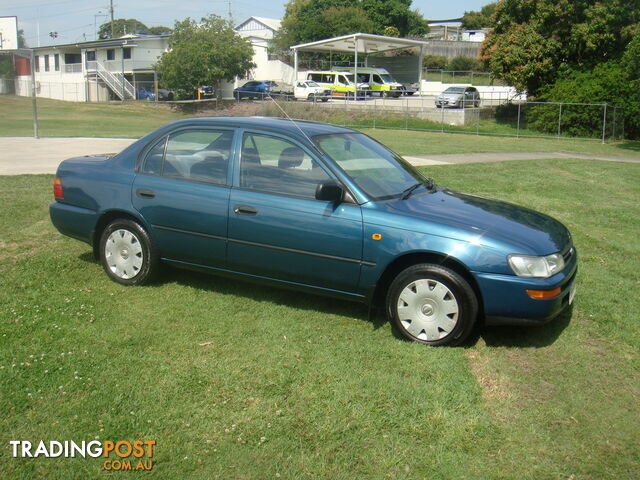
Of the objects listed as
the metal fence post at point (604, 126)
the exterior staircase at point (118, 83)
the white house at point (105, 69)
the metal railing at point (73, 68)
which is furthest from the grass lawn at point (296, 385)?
the metal railing at point (73, 68)

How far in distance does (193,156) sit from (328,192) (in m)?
1.52

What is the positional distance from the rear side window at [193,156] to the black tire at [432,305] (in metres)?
1.85

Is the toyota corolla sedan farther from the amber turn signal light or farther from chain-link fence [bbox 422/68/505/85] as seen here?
chain-link fence [bbox 422/68/505/85]

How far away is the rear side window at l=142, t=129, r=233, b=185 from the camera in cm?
571

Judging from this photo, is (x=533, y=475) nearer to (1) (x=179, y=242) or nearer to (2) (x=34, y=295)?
(1) (x=179, y=242)

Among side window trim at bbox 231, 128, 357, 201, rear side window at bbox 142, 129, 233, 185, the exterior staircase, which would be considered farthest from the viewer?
the exterior staircase

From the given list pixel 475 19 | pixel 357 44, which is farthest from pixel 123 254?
pixel 475 19

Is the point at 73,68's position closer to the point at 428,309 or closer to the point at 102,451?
the point at 428,309

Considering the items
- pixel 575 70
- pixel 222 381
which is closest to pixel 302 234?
pixel 222 381

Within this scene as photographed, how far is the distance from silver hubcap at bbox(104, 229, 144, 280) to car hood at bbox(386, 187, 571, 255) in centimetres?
243

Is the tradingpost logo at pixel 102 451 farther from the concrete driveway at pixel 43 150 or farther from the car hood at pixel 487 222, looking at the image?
the concrete driveway at pixel 43 150

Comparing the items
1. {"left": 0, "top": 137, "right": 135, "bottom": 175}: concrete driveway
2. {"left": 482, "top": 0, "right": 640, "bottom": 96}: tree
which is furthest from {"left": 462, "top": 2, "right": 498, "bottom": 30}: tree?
{"left": 0, "top": 137, "right": 135, "bottom": 175}: concrete driveway

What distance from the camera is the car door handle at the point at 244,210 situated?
538cm

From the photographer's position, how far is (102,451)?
3.49m
